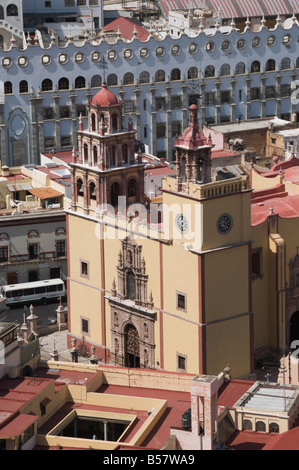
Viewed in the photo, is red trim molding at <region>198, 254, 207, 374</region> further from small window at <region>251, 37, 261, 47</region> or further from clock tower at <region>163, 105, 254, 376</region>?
small window at <region>251, 37, 261, 47</region>

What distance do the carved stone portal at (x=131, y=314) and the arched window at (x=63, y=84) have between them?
54.2 meters

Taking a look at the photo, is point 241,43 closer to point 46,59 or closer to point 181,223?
point 46,59

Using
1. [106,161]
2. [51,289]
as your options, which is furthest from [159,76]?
[106,161]

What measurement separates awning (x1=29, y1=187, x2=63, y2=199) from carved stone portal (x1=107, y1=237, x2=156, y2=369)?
22.6 m

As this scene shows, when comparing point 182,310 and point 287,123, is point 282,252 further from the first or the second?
point 287,123

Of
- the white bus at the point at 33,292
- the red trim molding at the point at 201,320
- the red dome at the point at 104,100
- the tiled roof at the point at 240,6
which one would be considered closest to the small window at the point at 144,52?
the tiled roof at the point at 240,6

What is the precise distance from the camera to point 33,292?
429 feet

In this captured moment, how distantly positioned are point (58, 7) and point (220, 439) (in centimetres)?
10850

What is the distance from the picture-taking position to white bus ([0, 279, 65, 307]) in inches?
5133

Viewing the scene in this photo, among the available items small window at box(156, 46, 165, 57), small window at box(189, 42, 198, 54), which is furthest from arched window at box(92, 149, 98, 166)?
small window at box(189, 42, 198, 54)

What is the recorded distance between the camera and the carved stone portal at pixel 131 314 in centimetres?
11106

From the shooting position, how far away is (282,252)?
374 ft

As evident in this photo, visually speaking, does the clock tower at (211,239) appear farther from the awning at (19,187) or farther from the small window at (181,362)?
the awning at (19,187)
